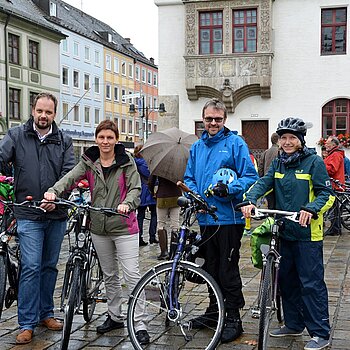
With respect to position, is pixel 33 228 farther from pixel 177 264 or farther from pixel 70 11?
pixel 70 11

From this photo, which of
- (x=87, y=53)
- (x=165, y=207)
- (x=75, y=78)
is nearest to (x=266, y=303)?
(x=165, y=207)

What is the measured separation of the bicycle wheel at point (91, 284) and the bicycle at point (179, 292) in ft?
1.86

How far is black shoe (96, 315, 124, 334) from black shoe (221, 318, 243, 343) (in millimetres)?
981

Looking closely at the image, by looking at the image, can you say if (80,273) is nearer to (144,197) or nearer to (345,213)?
(144,197)

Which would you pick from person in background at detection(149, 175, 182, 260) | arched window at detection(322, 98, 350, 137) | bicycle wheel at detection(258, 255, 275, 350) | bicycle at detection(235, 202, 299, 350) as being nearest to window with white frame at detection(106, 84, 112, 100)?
arched window at detection(322, 98, 350, 137)

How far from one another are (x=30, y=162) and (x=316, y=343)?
9.27ft

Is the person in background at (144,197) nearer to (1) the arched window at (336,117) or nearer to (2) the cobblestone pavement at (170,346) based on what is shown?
(2) the cobblestone pavement at (170,346)

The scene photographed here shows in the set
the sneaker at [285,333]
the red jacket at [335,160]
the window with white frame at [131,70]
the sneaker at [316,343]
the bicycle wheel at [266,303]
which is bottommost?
the sneaker at [285,333]

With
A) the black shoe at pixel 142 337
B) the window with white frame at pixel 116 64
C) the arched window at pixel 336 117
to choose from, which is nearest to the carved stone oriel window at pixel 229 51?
the arched window at pixel 336 117

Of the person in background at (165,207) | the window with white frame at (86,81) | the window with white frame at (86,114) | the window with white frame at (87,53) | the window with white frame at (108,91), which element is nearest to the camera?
the person in background at (165,207)

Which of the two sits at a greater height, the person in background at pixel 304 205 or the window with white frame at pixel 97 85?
the window with white frame at pixel 97 85

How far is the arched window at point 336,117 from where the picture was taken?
911 inches

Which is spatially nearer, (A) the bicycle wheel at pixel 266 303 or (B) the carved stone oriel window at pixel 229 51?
(A) the bicycle wheel at pixel 266 303

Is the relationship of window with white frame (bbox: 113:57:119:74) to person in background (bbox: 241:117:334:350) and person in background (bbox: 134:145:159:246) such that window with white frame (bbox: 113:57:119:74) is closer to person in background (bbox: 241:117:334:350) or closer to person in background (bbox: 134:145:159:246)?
person in background (bbox: 134:145:159:246)
